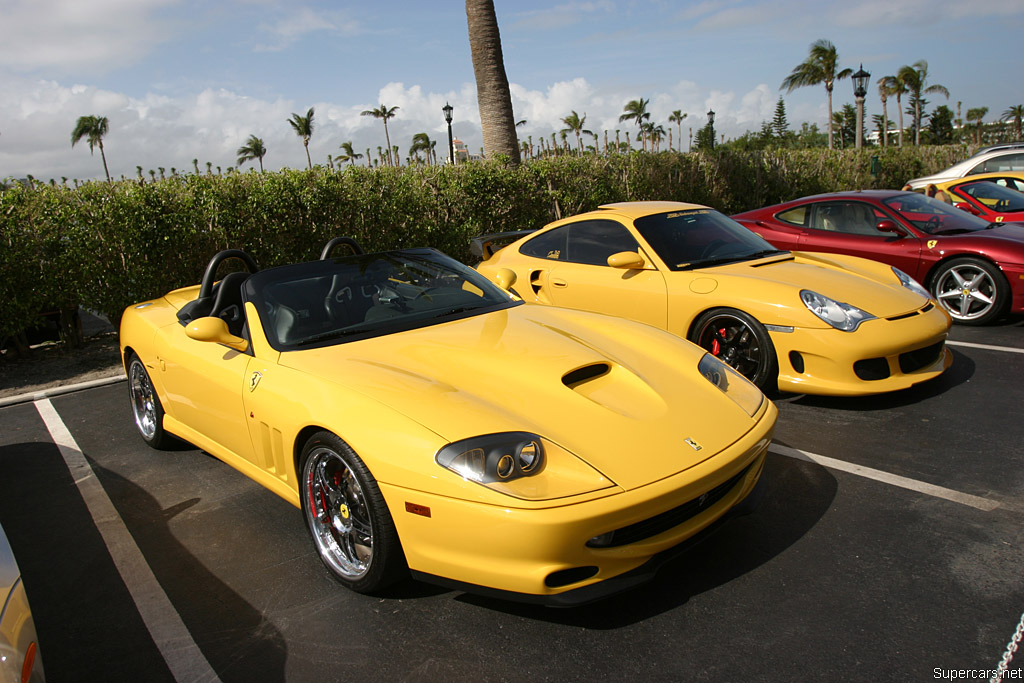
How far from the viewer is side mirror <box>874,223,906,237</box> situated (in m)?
7.23

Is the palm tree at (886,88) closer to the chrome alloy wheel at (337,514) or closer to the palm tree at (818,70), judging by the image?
the palm tree at (818,70)

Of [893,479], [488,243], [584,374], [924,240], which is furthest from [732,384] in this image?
[924,240]

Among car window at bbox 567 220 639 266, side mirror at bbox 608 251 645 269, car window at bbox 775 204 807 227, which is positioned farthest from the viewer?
car window at bbox 775 204 807 227

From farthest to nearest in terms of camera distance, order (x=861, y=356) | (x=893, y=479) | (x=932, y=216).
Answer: (x=932, y=216)
(x=861, y=356)
(x=893, y=479)

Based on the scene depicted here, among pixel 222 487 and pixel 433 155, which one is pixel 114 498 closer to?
pixel 222 487

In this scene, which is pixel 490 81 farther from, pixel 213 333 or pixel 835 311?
pixel 213 333

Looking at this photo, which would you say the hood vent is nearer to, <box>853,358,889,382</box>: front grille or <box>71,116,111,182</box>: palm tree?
<box>853,358,889,382</box>: front grille

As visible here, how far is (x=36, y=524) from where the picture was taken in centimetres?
379

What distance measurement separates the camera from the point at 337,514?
296 centimetres

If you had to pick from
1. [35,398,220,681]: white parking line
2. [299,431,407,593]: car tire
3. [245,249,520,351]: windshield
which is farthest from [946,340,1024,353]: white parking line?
[35,398,220,681]: white parking line

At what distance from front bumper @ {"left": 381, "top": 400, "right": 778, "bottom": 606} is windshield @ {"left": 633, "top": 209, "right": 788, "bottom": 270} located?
307 centimetres

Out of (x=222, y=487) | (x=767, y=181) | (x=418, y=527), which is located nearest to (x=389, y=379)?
(x=418, y=527)

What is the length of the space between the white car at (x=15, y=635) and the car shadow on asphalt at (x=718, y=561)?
4.62 feet

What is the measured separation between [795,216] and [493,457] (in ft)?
21.0
